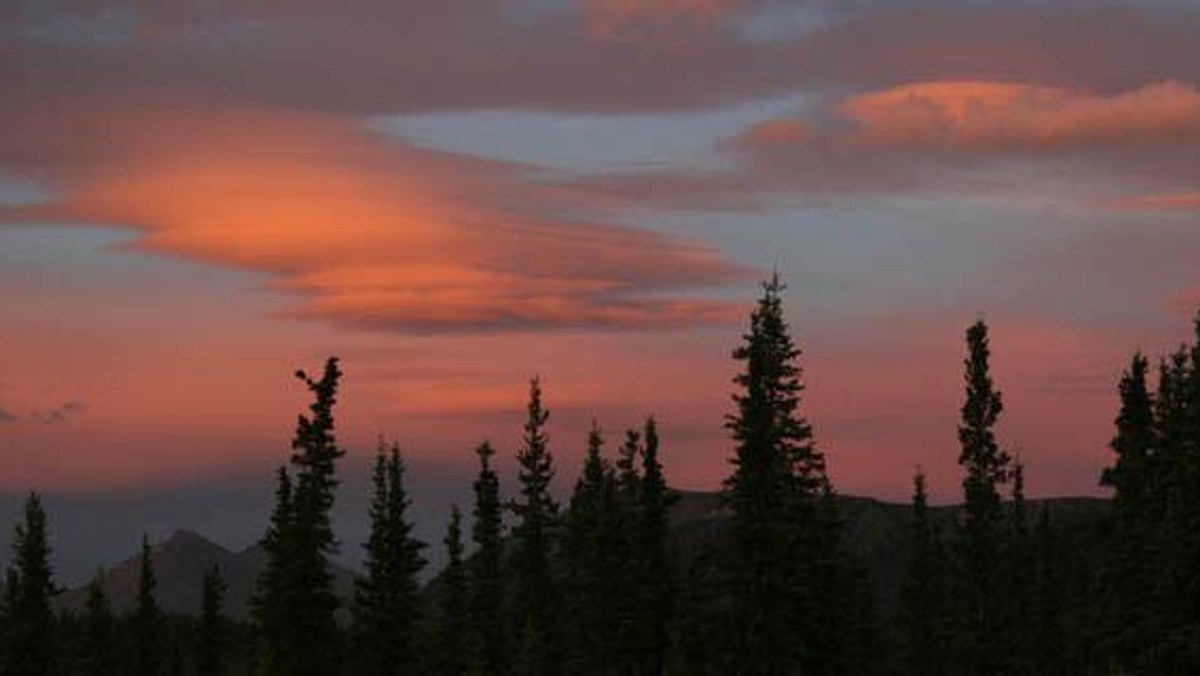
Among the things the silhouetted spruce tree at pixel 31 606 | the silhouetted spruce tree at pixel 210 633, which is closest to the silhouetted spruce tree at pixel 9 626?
the silhouetted spruce tree at pixel 31 606

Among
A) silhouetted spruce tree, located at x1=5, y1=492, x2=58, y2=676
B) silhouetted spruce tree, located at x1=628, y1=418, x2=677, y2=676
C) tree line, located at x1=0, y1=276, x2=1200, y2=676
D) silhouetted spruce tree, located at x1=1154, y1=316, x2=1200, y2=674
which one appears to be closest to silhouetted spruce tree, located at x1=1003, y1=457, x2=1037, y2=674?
tree line, located at x1=0, y1=276, x2=1200, y2=676

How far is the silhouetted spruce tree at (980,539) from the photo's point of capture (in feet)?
284

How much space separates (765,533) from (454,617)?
52832 mm

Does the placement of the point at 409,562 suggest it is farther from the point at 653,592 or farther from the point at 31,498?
the point at 31,498

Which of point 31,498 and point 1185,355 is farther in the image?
point 31,498

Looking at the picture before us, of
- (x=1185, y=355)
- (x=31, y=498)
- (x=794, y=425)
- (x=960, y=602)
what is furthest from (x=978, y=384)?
(x=31, y=498)

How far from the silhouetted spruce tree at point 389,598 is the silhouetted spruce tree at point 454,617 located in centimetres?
571

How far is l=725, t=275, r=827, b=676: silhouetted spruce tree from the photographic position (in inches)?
2362

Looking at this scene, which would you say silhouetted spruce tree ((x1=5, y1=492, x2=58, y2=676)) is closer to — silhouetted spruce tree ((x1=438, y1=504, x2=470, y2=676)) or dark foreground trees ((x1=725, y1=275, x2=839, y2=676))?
silhouetted spruce tree ((x1=438, y1=504, x2=470, y2=676))

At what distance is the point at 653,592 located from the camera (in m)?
85.1

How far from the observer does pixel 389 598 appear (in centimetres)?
9881

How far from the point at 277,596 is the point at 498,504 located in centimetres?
3125

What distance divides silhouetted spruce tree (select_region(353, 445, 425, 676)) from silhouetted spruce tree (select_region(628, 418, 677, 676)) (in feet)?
59.3

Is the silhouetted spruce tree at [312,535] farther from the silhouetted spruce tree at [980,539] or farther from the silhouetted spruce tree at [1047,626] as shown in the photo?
Answer: the silhouetted spruce tree at [1047,626]
